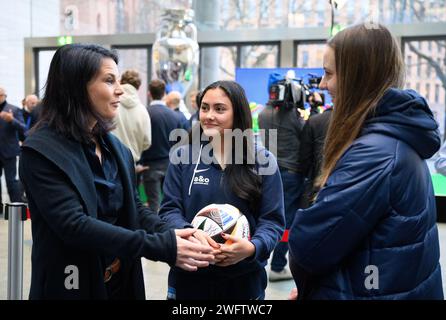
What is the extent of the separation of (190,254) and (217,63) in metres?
8.84

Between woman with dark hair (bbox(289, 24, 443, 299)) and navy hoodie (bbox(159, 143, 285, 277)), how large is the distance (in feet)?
2.02

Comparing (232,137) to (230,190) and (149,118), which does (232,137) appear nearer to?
(230,190)

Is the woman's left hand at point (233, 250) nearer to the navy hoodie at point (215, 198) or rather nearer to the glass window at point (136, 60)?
the navy hoodie at point (215, 198)

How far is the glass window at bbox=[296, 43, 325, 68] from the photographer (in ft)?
31.1

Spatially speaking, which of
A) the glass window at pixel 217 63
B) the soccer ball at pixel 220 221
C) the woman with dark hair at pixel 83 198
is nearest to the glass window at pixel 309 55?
the glass window at pixel 217 63

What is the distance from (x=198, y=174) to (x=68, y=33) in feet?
32.6

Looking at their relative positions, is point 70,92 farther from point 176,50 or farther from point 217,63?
point 217,63

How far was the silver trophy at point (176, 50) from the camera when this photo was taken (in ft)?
25.3

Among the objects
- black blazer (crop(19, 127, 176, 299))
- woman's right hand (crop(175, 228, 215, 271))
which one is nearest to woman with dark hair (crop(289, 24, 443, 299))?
woman's right hand (crop(175, 228, 215, 271))

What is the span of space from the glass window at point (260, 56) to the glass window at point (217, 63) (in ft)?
0.65

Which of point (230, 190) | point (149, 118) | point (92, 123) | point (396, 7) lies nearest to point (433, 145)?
point (230, 190)

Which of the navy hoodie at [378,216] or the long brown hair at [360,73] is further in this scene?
the long brown hair at [360,73]

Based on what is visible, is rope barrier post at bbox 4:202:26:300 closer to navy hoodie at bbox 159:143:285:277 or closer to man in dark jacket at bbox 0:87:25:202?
navy hoodie at bbox 159:143:285:277

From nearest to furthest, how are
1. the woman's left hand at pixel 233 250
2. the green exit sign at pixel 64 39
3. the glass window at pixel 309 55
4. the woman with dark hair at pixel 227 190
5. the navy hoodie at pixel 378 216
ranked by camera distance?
the navy hoodie at pixel 378 216
the woman's left hand at pixel 233 250
the woman with dark hair at pixel 227 190
the glass window at pixel 309 55
the green exit sign at pixel 64 39
